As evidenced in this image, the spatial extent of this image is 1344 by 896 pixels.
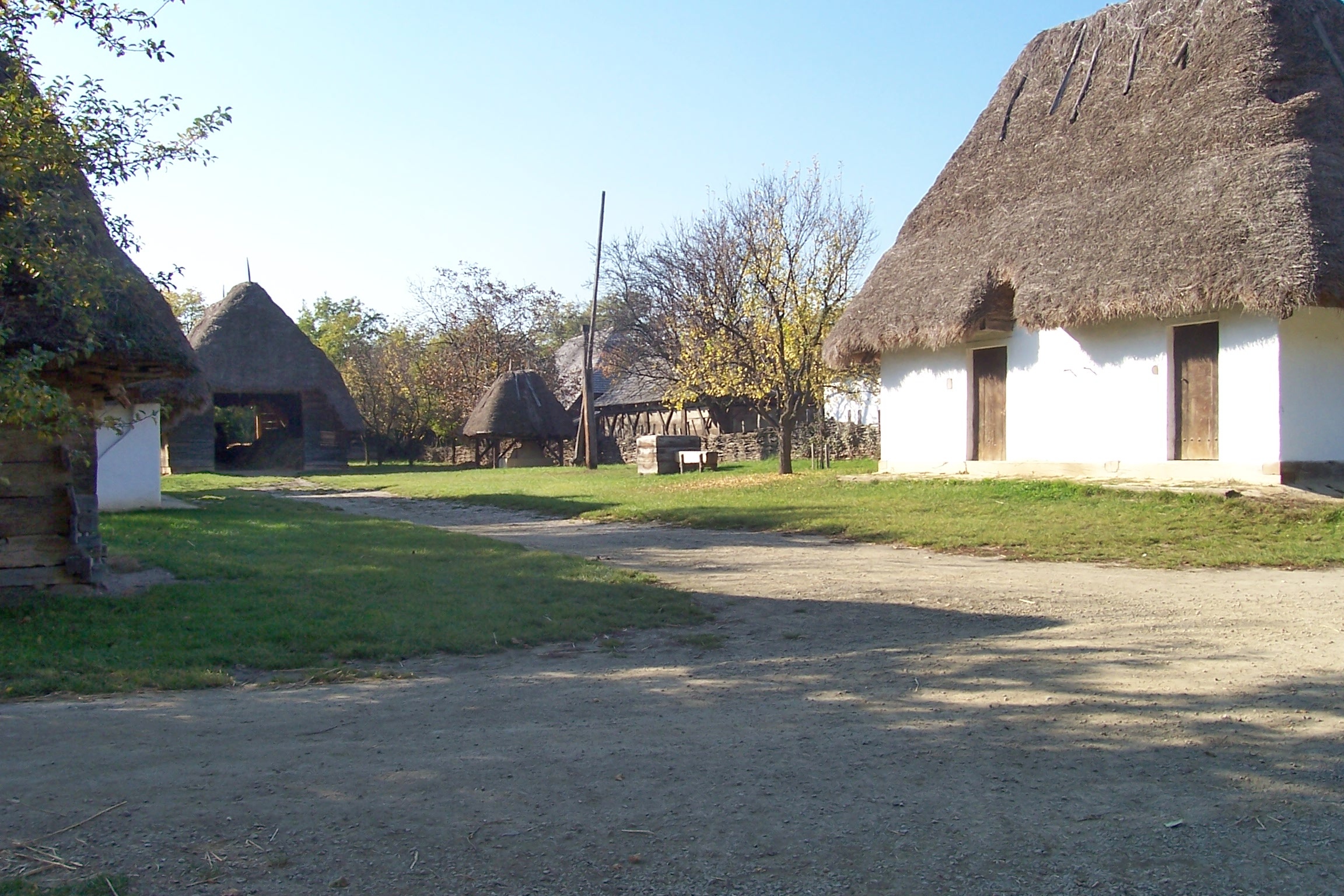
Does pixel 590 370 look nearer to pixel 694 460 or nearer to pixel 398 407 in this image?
pixel 694 460

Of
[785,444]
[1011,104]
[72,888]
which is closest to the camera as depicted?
[72,888]

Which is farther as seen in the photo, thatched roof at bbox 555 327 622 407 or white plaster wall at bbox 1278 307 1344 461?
thatched roof at bbox 555 327 622 407

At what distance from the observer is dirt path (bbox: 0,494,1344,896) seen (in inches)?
133

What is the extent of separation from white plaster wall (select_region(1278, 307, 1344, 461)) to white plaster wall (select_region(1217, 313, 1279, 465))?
123 mm

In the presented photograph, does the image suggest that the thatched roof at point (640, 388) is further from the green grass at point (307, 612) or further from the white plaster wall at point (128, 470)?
the green grass at point (307, 612)

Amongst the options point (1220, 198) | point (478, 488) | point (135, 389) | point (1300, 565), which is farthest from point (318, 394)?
point (1300, 565)

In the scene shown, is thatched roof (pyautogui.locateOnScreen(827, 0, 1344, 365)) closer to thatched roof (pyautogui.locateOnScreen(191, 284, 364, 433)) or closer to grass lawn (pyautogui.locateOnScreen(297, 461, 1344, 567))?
grass lawn (pyautogui.locateOnScreen(297, 461, 1344, 567))

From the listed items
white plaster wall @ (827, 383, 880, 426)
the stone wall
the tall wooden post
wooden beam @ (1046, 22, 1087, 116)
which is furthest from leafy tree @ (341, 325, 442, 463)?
wooden beam @ (1046, 22, 1087, 116)

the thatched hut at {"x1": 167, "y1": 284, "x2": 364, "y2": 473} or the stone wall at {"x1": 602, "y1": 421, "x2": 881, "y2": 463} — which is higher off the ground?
the thatched hut at {"x1": 167, "y1": 284, "x2": 364, "y2": 473}

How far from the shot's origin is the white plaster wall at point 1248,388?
47.0 feet

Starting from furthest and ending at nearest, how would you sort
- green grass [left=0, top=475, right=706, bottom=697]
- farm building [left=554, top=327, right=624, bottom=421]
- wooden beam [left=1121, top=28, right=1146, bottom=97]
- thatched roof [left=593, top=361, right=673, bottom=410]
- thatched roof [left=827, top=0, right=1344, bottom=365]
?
1. farm building [left=554, top=327, right=624, bottom=421]
2. thatched roof [left=593, top=361, right=673, bottom=410]
3. wooden beam [left=1121, top=28, right=1146, bottom=97]
4. thatched roof [left=827, top=0, right=1344, bottom=365]
5. green grass [left=0, top=475, right=706, bottom=697]

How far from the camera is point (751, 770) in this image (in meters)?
4.30

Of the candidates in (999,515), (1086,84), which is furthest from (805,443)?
(999,515)

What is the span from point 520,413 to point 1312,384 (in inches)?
1276
